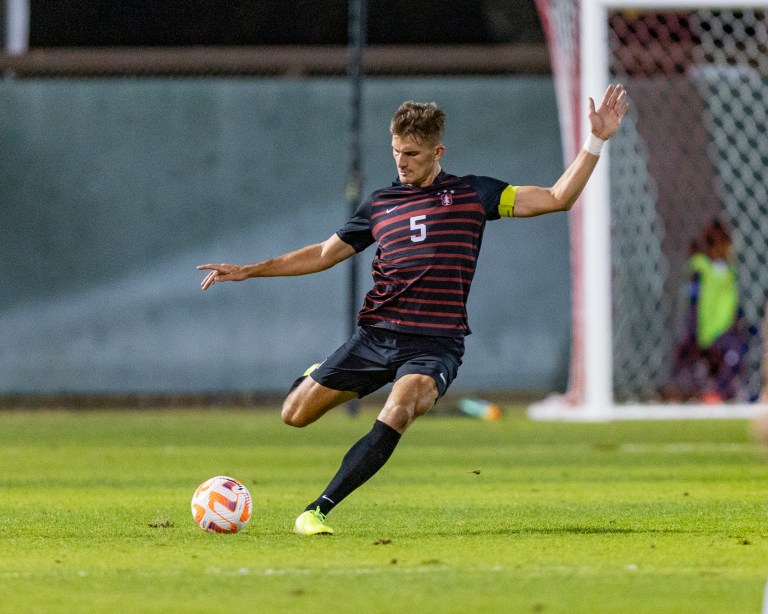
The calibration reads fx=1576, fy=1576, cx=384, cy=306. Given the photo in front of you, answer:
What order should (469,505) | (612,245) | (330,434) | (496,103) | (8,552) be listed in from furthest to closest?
(496,103) < (612,245) < (330,434) < (469,505) < (8,552)

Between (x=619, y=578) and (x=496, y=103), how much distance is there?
13.9 meters

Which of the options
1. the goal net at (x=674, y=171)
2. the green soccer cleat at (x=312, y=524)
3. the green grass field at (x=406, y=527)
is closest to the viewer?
the green grass field at (x=406, y=527)

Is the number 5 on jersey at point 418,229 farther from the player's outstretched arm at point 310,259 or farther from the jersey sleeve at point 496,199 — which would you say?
the player's outstretched arm at point 310,259

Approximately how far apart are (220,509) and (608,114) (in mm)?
2758

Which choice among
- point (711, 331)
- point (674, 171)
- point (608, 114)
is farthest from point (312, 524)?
point (674, 171)

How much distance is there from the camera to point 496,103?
19422 millimetres

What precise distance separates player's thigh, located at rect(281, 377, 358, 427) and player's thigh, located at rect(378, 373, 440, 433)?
547 millimetres

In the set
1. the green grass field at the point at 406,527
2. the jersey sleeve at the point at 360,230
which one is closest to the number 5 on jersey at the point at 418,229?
the jersey sleeve at the point at 360,230

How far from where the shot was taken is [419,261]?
798cm

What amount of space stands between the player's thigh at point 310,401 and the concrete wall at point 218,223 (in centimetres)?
1080

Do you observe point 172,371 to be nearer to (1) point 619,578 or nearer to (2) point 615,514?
(2) point 615,514

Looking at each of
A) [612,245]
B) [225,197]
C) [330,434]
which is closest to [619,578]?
[330,434]

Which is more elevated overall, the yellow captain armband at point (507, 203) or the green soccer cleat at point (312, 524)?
the yellow captain armband at point (507, 203)

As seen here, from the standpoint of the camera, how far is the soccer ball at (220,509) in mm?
7508
